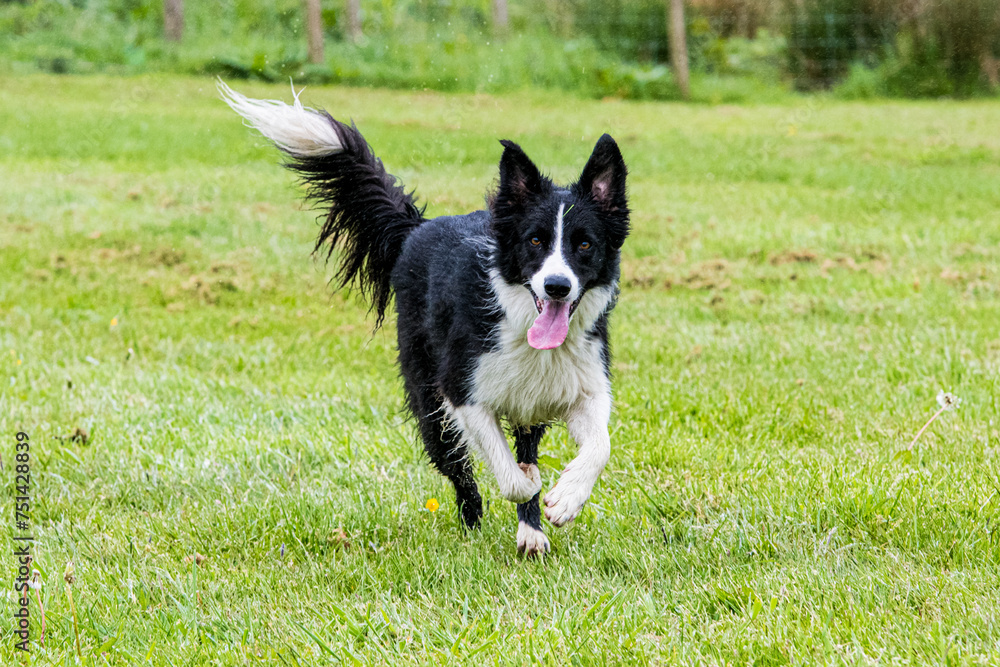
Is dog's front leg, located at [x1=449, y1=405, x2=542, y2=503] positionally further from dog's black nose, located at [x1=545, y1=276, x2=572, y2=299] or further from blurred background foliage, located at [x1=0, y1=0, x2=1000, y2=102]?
blurred background foliage, located at [x1=0, y1=0, x2=1000, y2=102]

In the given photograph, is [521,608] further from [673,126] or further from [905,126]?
[905,126]

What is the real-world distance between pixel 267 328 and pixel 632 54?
1346cm

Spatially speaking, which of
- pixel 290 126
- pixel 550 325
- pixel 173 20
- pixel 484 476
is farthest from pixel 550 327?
pixel 173 20

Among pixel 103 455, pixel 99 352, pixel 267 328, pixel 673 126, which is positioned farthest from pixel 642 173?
pixel 103 455

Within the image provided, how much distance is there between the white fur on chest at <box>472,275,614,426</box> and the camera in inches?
142

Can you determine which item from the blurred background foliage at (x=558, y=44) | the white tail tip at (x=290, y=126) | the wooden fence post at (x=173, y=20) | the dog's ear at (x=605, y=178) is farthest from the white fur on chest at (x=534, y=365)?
the wooden fence post at (x=173, y=20)

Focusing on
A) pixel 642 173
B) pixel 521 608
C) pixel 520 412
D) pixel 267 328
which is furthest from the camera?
pixel 642 173

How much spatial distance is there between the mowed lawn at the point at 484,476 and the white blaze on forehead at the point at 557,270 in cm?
83

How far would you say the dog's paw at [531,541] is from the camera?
3611mm

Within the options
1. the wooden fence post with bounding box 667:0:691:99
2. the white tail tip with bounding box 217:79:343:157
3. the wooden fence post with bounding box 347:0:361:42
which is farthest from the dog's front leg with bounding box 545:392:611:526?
the wooden fence post with bounding box 347:0:361:42

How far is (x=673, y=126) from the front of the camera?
50.5 ft

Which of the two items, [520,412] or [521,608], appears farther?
[520,412]

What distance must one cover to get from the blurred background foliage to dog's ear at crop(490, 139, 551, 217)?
14601mm

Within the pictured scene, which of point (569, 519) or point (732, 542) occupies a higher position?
point (569, 519)
